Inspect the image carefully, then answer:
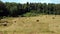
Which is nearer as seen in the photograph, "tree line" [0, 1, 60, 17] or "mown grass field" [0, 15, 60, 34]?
"mown grass field" [0, 15, 60, 34]

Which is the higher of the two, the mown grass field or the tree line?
the mown grass field

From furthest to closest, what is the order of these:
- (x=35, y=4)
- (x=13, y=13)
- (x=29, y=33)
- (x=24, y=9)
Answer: (x=35, y=4)
(x=24, y=9)
(x=13, y=13)
(x=29, y=33)

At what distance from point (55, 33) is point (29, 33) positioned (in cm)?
235

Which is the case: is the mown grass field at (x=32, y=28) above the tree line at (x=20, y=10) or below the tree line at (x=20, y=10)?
above

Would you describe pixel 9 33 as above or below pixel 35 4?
above

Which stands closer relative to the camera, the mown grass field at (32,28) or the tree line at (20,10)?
the mown grass field at (32,28)

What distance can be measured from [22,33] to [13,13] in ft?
128

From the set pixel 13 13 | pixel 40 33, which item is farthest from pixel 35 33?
pixel 13 13

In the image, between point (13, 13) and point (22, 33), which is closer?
point (22, 33)

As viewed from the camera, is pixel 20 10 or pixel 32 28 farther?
pixel 20 10

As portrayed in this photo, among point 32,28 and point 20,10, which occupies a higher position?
point 32,28

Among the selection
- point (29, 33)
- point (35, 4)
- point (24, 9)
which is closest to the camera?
point (29, 33)

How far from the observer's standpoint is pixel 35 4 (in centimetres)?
7975

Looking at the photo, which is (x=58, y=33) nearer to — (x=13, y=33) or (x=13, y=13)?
(x=13, y=33)
